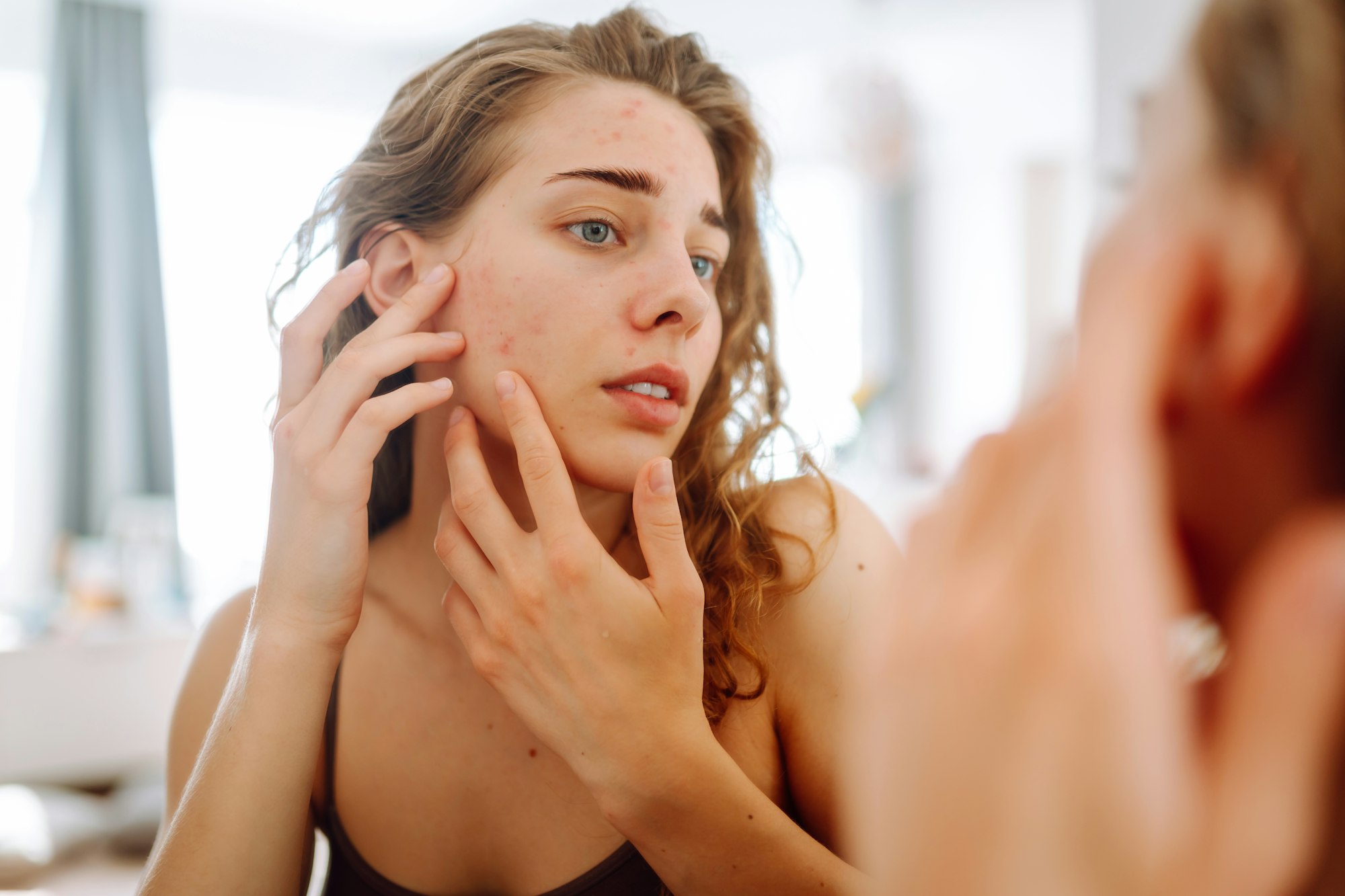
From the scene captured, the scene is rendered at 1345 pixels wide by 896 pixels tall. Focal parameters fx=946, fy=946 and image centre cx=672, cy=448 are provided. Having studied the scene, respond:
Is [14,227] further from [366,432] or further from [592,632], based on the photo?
[592,632]

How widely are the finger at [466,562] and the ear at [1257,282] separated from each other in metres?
0.64

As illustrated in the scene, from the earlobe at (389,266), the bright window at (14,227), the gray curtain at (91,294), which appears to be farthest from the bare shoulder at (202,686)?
the bright window at (14,227)

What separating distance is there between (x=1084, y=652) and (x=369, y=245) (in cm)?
98

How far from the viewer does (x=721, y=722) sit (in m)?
0.93

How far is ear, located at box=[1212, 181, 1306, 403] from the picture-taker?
10.2 inches

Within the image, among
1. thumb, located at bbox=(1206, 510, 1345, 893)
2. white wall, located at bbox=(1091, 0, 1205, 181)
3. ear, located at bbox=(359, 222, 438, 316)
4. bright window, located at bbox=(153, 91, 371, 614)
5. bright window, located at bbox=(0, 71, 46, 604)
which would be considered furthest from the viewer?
bright window, located at bbox=(153, 91, 371, 614)

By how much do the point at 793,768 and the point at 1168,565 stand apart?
2.40ft

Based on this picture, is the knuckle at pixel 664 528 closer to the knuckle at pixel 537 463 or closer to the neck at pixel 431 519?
the knuckle at pixel 537 463

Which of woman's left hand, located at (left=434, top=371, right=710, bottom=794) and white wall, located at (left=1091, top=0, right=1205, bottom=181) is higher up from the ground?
white wall, located at (left=1091, top=0, right=1205, bottom=181)

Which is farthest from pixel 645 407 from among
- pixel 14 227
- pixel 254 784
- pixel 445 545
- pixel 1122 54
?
pixel 14 227

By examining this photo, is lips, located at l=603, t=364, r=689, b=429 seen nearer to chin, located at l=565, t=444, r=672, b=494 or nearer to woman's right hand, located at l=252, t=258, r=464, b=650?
chin, located at l=565, t=444, r=672, b=494

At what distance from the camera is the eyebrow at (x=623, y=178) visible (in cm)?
92

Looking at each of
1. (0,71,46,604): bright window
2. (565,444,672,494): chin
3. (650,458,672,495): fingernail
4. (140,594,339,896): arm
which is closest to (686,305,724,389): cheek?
(565,444,672,494): chin

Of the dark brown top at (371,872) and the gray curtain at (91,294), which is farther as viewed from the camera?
the gray curtain at (91,294)
